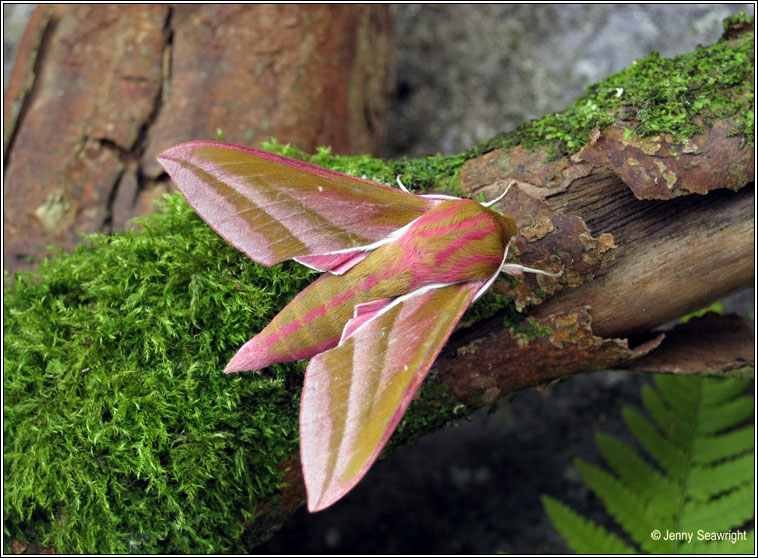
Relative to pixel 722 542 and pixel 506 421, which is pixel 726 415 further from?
pixel 506 421

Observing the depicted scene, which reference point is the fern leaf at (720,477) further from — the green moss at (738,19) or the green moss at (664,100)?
the green moss at (738,19)

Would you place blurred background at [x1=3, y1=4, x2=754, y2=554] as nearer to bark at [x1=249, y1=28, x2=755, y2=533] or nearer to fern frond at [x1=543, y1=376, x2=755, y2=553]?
fern frond at [x1=543, y1=376, x2=755, y2=553]

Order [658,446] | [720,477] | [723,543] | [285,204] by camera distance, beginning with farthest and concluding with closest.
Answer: [658,446] → [720,477] → [723,543] → [285,204]

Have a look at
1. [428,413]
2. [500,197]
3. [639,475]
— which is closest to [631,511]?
[639,475]

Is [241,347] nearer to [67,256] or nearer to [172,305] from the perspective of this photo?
[172,305]

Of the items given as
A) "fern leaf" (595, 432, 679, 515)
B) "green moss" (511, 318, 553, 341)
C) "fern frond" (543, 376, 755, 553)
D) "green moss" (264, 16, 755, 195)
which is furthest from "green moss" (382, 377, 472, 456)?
"fern leaf" (595, 432, 679, 515)

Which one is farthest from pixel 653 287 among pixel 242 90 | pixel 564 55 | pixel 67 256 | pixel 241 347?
pixel 564 55
